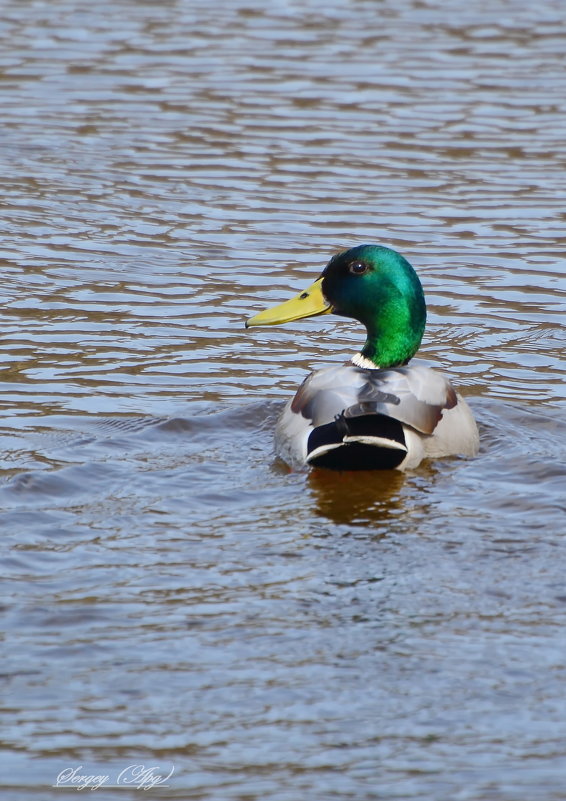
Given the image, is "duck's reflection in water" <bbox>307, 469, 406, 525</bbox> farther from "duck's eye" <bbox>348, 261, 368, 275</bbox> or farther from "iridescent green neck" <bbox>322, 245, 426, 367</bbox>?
"duck's eye" <bbox>348, 261, 368, 275</bbox>

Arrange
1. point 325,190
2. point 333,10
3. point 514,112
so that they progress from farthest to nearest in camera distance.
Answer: point 333,10
point 514,112
point 325,190

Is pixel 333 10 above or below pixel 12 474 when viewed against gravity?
above

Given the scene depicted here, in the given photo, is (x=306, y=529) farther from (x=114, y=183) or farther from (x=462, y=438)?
(x=114, y=183)

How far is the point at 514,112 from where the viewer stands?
47.1 ft

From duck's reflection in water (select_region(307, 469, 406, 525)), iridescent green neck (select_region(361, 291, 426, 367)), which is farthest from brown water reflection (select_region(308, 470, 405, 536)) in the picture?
iridescent green neck (select_region(361, 291, 426, 367))

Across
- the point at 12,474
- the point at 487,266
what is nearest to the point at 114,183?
the point at 487,266

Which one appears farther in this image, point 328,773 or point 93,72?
point 93,72

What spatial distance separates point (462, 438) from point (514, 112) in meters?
7.99

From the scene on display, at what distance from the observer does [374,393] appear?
6.70 meters

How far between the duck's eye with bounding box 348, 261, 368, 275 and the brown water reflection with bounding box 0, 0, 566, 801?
0.85 meters

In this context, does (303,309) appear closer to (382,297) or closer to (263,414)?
(382,297)

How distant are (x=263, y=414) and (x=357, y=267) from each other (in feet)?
3.00

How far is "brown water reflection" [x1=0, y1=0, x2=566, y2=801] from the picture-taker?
4.34m

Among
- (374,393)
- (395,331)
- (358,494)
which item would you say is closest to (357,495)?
(358,494)
